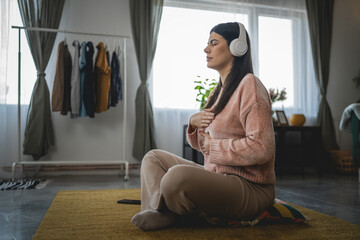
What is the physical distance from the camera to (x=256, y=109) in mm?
1182

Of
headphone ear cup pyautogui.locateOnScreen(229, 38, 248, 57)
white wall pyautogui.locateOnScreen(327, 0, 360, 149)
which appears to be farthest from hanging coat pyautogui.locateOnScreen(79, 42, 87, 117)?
white wall pyautogui.locateOnScreen(327, 0, 360, 149)

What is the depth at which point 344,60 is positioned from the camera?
15.8 feet

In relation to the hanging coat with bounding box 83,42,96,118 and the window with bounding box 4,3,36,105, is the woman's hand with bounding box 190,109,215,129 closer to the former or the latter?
the hanging coat with bounding box 83,42,96,118

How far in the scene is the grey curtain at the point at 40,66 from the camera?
3.38 meters

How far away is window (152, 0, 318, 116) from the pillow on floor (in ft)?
8.88

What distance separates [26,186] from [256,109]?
2.23m

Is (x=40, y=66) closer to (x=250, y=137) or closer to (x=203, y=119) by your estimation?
(x=203, y=119)

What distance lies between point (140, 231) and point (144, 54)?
A: 2927 mm

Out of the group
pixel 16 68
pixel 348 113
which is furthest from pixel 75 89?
pixel 348 113

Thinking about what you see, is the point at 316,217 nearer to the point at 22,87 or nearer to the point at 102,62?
the point at 102,62

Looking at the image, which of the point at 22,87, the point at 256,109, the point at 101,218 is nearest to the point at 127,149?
the point at 22,87

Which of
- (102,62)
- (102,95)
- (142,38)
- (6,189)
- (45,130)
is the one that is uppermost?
(142,38)

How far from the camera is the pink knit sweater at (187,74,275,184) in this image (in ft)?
3.83

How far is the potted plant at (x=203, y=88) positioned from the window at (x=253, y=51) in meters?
0.11
